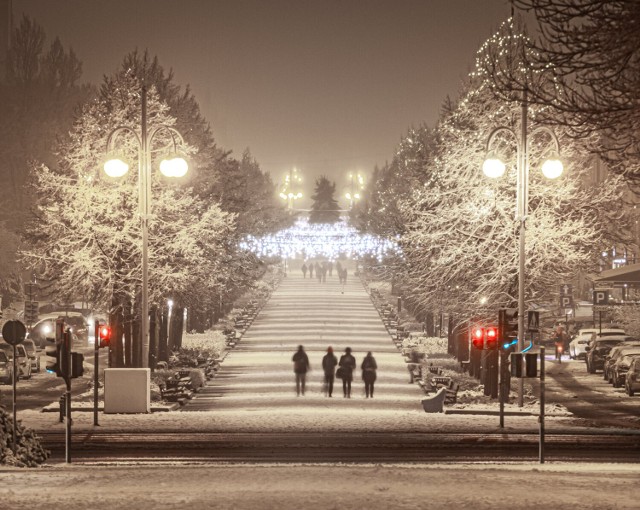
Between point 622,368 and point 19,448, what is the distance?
27.2 meters

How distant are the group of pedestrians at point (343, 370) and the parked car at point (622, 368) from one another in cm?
994

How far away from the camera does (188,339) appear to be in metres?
64.1

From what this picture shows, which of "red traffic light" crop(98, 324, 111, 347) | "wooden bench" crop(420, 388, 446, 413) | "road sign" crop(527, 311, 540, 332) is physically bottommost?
"wooden bench" crop(420, 388, 446, 413)

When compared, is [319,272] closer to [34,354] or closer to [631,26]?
[34,354]

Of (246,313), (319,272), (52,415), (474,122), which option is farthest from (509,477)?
(319,272)

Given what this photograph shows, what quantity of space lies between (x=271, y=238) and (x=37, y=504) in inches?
4207

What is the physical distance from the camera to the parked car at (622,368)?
4378 centimetres

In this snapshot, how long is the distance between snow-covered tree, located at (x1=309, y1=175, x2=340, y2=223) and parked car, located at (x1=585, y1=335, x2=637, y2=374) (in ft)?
459

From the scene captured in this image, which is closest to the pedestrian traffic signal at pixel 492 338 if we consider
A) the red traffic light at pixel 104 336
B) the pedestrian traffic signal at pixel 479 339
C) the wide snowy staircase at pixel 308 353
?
the pedestrian traffic signal at pixel 479 339

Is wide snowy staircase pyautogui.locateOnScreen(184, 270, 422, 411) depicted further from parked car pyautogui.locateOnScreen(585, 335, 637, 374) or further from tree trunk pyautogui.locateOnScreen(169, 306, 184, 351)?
parked car pyautogui.locateOnScreen(585, 335, 637, 374)

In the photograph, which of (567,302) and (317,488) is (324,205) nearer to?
(567,302)

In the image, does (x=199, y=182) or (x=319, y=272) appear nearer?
(x=199, y=182)

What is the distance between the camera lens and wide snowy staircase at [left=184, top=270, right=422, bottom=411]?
38844 mm

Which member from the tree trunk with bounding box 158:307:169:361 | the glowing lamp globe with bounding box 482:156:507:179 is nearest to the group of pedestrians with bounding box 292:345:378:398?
the glowing lamp globe with bounding box 482:156:507:179
